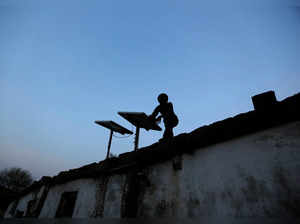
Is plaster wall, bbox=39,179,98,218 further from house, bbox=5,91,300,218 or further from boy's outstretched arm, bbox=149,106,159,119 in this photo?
boy's outstretched arm, bbox=149,106,159,119

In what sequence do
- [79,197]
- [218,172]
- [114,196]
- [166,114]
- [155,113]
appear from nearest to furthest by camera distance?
[218,172], [114,196], [166,114], [155,113], [79,197]

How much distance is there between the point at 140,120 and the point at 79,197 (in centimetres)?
395

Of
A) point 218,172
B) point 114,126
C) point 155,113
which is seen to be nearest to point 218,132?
point 218,172

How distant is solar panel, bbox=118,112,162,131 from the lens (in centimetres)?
536

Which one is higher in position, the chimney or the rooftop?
the chimney

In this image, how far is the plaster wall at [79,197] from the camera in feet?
18.7

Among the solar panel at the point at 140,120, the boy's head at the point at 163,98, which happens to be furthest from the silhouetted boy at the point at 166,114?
the solar panel at the point at 140,120

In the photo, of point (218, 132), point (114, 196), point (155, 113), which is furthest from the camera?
point (155, 113)

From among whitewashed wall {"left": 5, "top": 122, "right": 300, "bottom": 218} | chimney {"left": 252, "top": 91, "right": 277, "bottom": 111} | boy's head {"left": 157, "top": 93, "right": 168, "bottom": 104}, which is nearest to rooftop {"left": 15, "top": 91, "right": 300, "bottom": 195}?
chimney {"left": 252, "top": 91, "right": 277, "bottom": 111}

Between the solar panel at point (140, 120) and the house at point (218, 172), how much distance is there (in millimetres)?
1100

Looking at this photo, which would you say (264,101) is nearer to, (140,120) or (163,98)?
(163,98)

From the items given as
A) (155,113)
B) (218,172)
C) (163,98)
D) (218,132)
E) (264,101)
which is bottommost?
(218,172)

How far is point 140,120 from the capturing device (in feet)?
18.4

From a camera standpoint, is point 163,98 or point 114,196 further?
point 163,98
